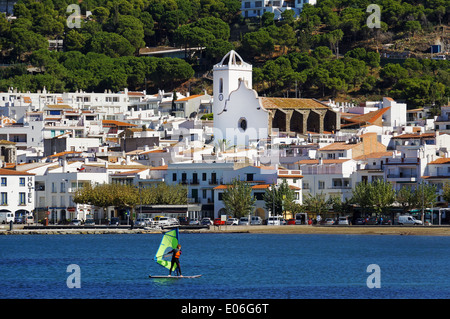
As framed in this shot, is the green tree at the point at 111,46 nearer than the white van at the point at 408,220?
No

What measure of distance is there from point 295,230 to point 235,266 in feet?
83.8

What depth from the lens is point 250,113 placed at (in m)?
120

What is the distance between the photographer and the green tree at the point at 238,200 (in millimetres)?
84375

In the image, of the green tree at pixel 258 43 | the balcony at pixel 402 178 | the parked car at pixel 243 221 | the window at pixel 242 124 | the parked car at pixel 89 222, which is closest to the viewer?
the parked car at pixel 243 221

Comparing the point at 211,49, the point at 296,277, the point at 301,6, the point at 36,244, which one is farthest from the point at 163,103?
the point at 296,277

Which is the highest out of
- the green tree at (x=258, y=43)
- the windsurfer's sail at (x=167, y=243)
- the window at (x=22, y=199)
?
the green tree at (x=258, y=43)

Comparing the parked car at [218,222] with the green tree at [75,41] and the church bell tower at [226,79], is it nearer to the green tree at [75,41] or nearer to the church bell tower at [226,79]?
the church bell tower at [226,79]

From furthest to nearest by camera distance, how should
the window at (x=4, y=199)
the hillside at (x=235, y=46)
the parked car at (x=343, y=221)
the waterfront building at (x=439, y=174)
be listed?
the hillside at (x=235, y=46) → the window at (x=4, y=199) → the waterfront building at (x=439, y=174) → the parked car at (x=343, y=221)

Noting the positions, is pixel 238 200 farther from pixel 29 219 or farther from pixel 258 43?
pixel 258 43

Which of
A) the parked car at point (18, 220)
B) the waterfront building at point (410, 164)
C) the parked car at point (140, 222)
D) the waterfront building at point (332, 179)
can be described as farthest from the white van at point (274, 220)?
the parked car at point (18, 220)

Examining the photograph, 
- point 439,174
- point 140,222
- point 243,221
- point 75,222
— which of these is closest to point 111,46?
point 75,222

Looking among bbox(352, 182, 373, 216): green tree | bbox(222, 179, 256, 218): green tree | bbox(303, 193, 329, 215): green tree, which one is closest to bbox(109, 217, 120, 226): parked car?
bbox(222, 179, 256, 218): green tree

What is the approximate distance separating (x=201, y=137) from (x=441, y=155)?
3121cm

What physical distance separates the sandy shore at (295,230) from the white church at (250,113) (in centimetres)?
3523
